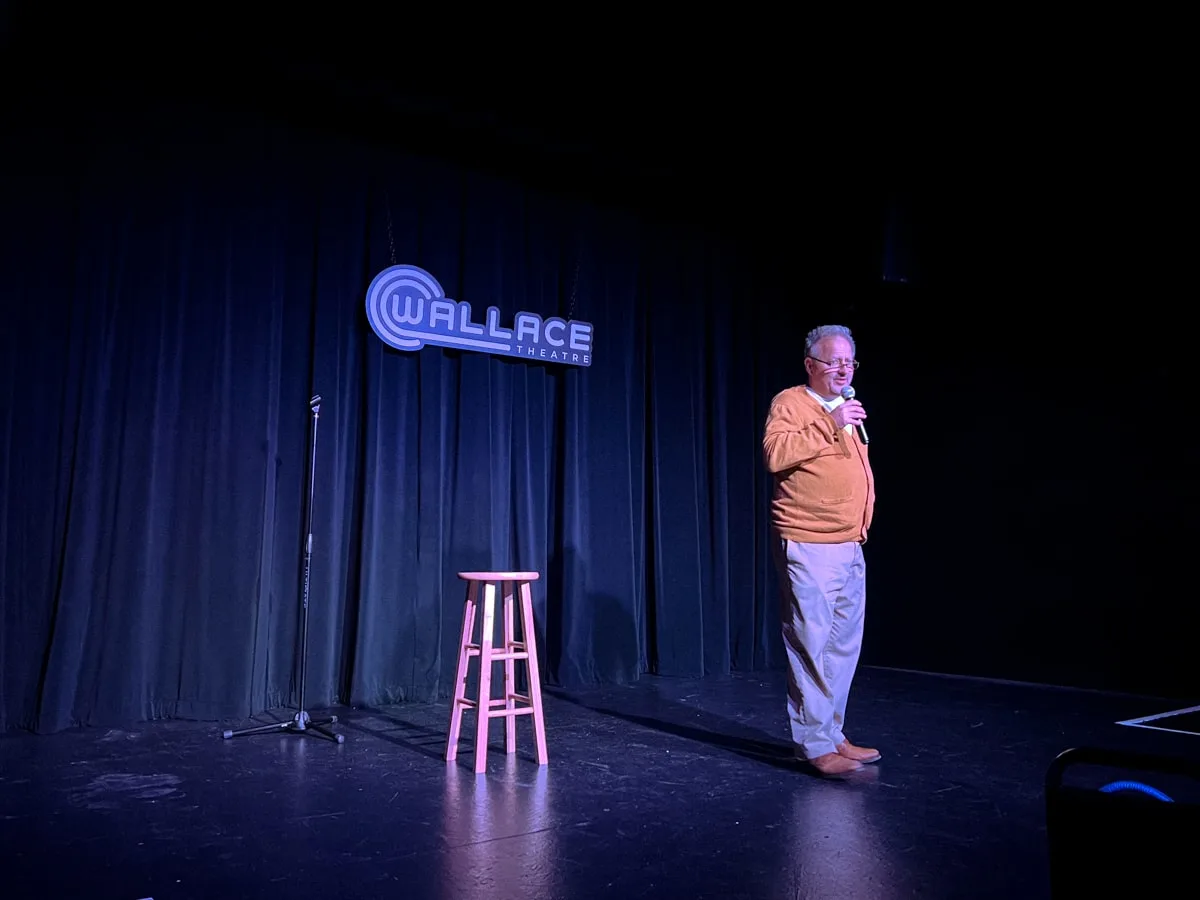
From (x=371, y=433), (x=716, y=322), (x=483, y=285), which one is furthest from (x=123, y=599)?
(x=716, y=322)

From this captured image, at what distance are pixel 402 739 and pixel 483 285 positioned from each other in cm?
267

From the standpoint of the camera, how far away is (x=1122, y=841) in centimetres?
96

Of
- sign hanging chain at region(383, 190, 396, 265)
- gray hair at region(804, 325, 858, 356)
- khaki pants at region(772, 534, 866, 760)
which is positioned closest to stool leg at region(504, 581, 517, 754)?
khaki pants at region(772, 534, 866, 760)

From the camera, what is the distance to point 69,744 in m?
3.39

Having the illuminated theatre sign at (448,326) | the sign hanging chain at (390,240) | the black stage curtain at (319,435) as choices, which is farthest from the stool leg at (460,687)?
the sign hanging chain at (390,240)

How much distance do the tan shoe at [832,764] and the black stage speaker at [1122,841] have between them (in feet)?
6.74

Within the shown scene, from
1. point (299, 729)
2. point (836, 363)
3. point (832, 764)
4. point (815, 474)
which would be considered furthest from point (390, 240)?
point (832, 764)

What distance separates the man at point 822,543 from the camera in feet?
9.98

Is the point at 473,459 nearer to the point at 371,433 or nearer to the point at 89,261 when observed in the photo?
the point at 371,433

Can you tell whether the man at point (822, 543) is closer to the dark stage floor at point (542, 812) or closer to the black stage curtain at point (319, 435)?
the dark stage floor at point (542, 812)

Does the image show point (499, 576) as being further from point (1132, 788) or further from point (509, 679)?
point (1132, 788)

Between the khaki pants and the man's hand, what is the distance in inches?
18.3

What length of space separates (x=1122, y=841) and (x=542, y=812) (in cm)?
192

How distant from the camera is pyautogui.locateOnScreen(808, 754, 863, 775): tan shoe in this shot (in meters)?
3.00
